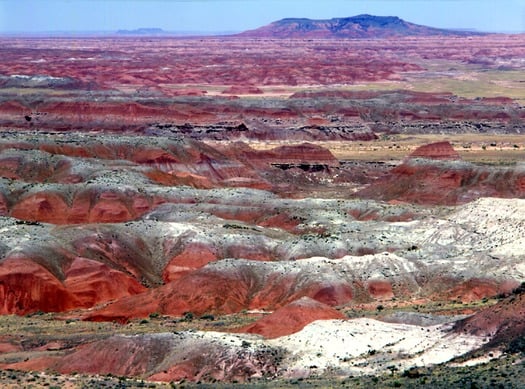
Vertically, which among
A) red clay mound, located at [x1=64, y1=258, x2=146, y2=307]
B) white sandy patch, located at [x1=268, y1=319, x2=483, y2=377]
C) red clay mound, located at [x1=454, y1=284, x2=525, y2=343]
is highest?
red clay mound, located at [x1=454, y1=284, x2=525, y2=343]

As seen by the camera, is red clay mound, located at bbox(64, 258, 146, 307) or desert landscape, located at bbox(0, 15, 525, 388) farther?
red clay mound, located at bbox(64, 258, 146, 307)

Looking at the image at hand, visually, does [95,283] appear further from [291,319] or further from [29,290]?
[291,319]

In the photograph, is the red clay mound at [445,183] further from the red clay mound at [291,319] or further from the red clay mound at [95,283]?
the red clay mound at [291,319]

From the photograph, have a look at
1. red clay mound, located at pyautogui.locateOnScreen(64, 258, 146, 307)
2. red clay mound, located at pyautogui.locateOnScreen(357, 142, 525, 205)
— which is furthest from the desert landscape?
red clay mound, located at pyautogui.locateOnScreen(357, 142, 525, 205)

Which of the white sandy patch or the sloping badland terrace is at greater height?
the white sandy patch

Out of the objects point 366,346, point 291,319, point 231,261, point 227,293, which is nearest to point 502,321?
point 366,346

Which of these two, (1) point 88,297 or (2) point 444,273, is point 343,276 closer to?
(2) point 444,273

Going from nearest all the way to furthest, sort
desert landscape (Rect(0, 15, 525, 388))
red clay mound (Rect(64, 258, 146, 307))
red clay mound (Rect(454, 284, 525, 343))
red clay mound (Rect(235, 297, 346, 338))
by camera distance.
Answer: red clay mound (Rect(454, 284, 525, 343))
desert landscape (Rect(0, 15, 525, 388))
red clay mound (Rect(235, 297, 346, 338))
red clay mound (Rect(64, 258, 146, 307))

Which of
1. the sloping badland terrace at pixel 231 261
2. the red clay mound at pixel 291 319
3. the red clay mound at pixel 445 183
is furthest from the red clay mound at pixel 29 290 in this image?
the red clay mound at pixel 445 183

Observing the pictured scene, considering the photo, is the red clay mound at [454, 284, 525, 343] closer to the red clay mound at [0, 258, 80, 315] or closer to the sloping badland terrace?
the sloping badland terrace
